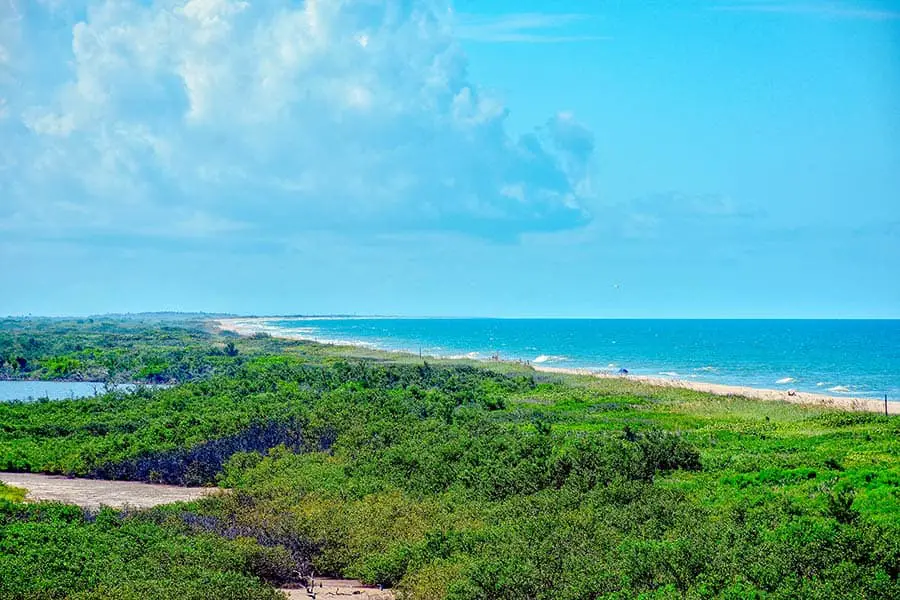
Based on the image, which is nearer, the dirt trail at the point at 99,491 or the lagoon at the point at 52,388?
the dirt trail at the point at 99,491

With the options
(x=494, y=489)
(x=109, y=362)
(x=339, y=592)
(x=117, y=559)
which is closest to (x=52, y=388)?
(x=109, y=362)

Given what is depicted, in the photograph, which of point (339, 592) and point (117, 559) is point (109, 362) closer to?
point (117, 559)

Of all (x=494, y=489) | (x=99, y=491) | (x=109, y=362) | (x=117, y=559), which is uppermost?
(x=109, y=362)

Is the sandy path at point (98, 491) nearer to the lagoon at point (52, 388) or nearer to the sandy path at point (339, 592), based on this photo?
the sandy path at point (339, 592)

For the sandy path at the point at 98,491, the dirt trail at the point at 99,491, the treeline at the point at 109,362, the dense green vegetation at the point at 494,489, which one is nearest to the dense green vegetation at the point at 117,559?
the dense green vegetation at the point at 494,489

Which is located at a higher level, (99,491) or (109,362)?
(109,362)

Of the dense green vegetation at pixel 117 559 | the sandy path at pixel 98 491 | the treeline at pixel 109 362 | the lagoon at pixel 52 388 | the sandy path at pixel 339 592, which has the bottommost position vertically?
the sandy path at pixel 339 592
